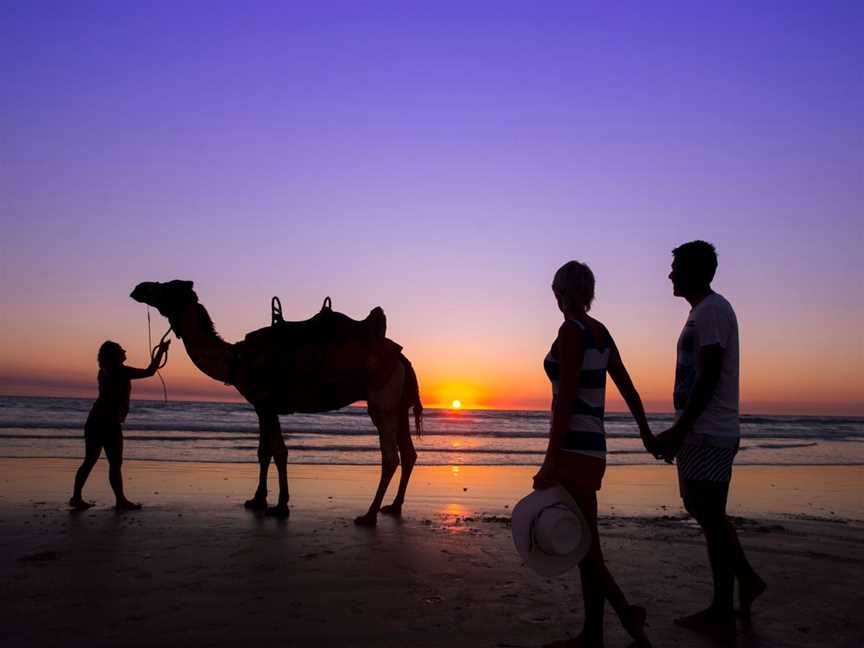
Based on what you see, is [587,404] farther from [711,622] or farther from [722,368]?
[711,622]

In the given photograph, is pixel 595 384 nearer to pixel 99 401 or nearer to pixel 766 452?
pixel 99 401

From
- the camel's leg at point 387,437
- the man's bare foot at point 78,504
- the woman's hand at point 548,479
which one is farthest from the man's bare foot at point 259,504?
the woman's hand at point 548,479

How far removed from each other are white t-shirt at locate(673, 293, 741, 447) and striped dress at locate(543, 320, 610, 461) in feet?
2.39

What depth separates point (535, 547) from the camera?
4.10 m

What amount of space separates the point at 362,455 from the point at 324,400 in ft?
35.1

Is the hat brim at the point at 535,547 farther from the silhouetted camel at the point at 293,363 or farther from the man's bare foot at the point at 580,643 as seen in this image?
the silhouetted camel at the point at 293,363

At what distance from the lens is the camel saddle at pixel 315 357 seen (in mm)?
9062

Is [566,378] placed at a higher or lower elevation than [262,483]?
higher

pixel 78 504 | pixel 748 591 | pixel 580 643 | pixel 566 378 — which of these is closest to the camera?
pixel 566 378

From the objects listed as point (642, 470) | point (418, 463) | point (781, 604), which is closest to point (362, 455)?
point (418, 463)

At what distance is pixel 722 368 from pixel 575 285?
3.57 ft

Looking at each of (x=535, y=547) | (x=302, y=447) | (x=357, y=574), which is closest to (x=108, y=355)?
(x=357, y=574)

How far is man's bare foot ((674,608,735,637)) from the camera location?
461cm

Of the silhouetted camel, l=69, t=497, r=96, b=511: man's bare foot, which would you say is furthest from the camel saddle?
l=69, t=497, r=96, b=511: man's bare foot
